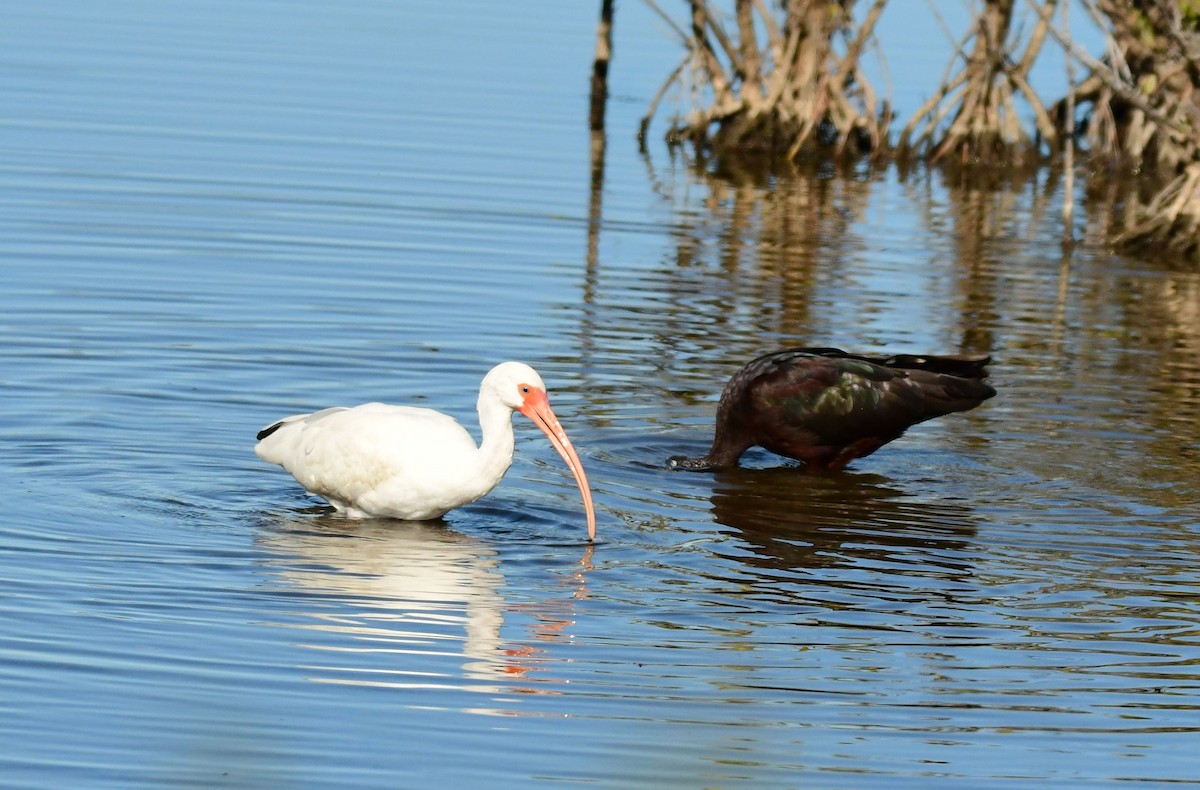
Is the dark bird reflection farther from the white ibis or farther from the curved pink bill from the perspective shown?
the white ibis

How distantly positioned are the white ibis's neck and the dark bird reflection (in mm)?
1108

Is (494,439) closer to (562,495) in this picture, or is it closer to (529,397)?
(529,397)

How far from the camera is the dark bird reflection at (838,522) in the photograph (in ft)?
29.4

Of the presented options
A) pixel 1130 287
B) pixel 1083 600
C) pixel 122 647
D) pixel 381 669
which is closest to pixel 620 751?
pixel 381 669

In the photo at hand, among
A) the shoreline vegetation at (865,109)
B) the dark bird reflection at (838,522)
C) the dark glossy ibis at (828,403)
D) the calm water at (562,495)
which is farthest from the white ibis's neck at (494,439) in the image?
the shoreline vegetation at (865,109)

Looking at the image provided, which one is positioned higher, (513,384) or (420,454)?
(513,384)

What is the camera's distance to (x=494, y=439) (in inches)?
350

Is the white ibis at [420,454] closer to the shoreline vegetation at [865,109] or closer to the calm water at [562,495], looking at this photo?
the calm water at [562,495]

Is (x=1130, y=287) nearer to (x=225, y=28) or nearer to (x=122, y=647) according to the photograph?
(x=122, y=647)

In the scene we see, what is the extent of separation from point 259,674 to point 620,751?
4.26ft

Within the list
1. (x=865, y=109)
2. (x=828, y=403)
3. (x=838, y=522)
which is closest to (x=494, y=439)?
(x=838, y=522)

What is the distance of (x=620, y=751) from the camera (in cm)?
626

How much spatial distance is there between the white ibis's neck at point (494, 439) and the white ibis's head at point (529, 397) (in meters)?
0.04

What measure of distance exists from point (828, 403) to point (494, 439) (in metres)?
2.47
